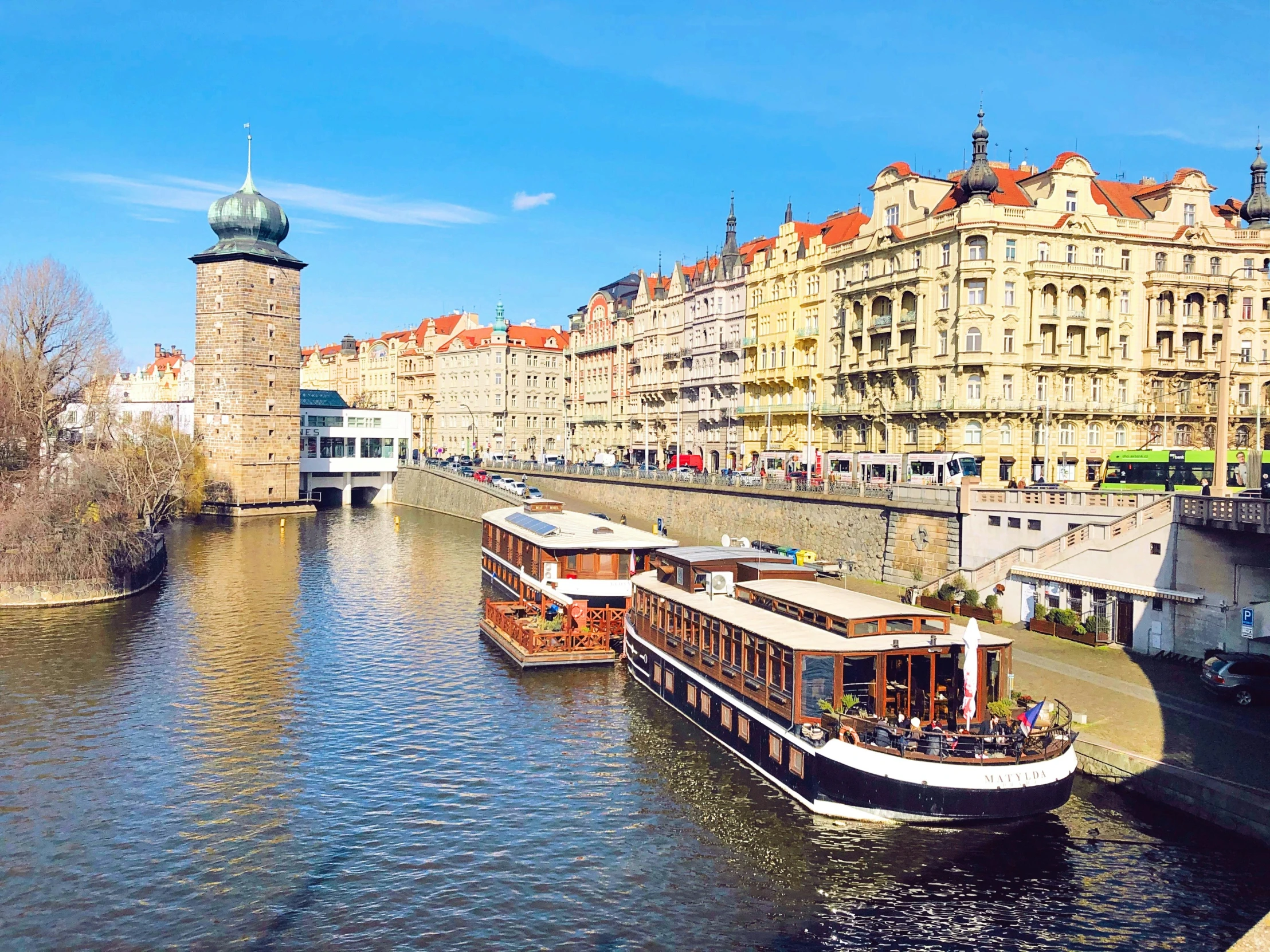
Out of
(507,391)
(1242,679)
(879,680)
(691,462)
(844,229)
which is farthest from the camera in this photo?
(507,391)

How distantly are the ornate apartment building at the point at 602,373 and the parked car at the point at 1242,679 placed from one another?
3464 inches

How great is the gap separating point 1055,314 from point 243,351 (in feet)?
260

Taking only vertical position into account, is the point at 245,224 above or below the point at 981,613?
above

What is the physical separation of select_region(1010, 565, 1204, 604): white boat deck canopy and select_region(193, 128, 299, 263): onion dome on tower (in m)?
88.1

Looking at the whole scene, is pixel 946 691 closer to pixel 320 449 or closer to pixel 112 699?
pixel 112 699

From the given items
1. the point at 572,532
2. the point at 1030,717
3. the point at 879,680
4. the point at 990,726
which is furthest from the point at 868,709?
the point at 572,532

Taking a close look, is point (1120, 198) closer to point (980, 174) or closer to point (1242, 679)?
point (980, 174)

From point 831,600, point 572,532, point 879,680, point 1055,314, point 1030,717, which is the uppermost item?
point 1055,314

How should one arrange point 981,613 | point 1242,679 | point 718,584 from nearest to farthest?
point 1242,679
point 718,584
point 981,613

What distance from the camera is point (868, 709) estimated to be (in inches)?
1045

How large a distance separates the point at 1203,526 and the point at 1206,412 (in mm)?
37731

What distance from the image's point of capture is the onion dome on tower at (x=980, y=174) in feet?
210

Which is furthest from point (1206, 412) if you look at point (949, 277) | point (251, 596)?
point (251, 596)

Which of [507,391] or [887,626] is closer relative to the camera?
[887,626]
